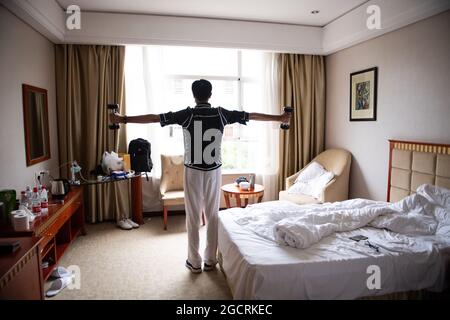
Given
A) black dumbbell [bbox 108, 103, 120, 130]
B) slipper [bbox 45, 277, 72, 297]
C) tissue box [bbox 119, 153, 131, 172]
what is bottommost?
slipper [bbox 45, 277, 72, 297]

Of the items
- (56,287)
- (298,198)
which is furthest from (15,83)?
(298,198)

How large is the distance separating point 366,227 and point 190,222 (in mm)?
1478

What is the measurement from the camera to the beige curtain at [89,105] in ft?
13.2

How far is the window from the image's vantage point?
14.5ft

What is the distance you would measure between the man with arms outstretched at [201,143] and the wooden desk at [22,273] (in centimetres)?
118

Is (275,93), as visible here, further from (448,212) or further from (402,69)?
(448,212)

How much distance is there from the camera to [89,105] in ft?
13.5

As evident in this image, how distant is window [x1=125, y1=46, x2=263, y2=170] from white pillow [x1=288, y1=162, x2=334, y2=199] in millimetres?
945

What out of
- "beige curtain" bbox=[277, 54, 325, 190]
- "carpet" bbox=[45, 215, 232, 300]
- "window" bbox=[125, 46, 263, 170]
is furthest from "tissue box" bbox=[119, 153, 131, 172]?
"beige curtain" bbox=[277, 54, 325, 190]

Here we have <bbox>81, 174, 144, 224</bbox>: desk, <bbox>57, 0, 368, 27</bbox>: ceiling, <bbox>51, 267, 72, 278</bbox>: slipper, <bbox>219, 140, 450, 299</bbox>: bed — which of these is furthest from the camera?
<bbox>81, 174, 144, 224</bbox>: desk

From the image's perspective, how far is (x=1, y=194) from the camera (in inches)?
92.0

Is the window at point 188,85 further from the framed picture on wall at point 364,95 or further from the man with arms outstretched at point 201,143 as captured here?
the man with arms outstretched at point 201,143

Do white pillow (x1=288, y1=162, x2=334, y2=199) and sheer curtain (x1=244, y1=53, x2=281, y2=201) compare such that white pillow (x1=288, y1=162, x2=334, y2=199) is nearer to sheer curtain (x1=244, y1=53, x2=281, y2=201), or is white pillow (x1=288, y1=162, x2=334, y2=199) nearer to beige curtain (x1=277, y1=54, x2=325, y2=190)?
beige curtain (x1=277, y1=54, x2=325, y2=190)
